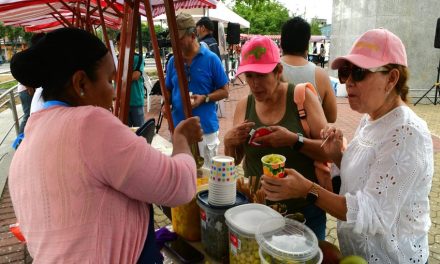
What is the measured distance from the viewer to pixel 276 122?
82.4 inches

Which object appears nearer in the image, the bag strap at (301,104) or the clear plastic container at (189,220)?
the clear plastic container at (189,220)

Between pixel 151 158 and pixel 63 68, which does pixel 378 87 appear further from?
pixel 63 68

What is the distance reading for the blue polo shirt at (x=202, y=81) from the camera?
12.3 feet

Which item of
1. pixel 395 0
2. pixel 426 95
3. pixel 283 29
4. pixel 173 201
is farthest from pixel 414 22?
pixel 173 201

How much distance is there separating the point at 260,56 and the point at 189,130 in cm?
81

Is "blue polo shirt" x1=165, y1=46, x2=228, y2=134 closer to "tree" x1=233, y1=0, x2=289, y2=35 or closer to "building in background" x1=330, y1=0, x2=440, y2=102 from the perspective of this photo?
"building in background" x1=330, y1=0, x2=440, y2=102

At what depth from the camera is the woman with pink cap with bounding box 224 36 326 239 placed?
1.99 m

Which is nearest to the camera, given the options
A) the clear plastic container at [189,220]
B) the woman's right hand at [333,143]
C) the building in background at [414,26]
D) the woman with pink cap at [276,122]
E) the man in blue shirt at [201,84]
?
the clear plastic container at [189,220]

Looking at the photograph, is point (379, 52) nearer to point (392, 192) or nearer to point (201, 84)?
point (392, 192)

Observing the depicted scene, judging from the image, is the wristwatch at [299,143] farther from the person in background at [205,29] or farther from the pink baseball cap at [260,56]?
the person in background at [205,29]

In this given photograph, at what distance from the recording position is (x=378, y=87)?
150 centimetres

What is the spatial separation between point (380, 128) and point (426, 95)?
1227 centimetres

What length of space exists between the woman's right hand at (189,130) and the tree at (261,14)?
3745cm

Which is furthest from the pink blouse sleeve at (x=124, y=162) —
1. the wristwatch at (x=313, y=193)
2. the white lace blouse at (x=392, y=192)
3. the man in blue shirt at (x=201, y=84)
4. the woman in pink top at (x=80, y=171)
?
the man in blue shirt at (x=201, y=84)
